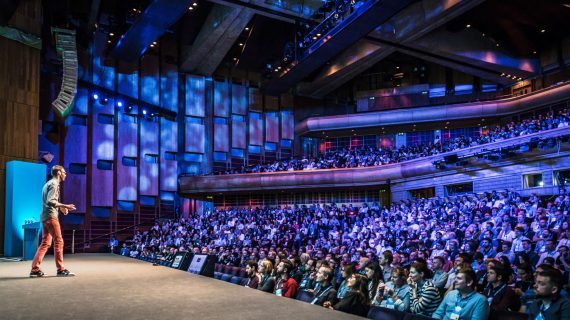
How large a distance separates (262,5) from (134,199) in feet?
32.0

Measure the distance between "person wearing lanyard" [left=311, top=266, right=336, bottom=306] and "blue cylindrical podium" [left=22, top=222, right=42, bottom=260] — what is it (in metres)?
5.50

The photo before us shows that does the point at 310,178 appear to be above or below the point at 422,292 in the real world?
above

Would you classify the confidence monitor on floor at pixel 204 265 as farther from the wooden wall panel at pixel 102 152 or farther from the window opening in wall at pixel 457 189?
the wooden wall panel at pixel 102 152

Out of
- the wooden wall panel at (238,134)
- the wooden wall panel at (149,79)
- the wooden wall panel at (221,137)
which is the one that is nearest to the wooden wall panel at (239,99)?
the wooden wall panel at (238,134)

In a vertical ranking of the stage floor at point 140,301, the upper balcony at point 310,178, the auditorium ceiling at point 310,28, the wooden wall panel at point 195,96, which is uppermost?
the auditorium ceiling at point 310,28

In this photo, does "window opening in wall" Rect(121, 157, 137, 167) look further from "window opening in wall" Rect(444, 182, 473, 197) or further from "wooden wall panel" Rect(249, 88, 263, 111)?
"window opening in wall" Rect(444, 182, 473, 197)

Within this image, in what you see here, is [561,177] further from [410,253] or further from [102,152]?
[102,152]

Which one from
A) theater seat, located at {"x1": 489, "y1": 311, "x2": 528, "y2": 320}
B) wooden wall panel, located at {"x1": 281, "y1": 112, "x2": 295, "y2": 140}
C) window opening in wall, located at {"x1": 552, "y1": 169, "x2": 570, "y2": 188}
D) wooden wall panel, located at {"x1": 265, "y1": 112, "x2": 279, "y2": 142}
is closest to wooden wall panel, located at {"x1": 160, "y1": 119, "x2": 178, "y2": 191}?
wooden wall panel, located at {"x1": 265, "y1": 112, "x2": 279, "y2": 142}

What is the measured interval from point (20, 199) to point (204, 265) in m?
6.87

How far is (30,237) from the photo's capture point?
848 centimetres

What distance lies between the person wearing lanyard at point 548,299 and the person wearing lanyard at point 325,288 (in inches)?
69.7

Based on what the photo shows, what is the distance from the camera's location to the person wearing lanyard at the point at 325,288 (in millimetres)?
4551

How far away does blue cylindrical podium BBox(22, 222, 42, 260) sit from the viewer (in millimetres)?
8312

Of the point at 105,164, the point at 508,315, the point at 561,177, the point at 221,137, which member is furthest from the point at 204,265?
the point at 221,137
